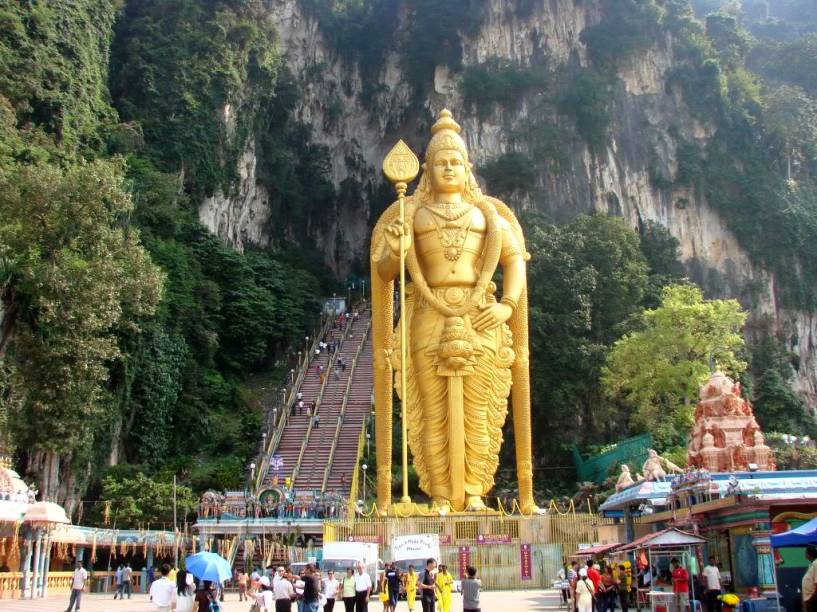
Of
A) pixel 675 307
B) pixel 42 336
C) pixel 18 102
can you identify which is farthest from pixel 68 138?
pixel 675 307

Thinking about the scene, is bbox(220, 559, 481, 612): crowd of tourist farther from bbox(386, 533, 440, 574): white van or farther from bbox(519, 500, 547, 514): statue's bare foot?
bbox(519, 500, 547, 514): statue's bare foot

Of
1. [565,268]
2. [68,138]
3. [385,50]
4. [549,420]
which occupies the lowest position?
[549,420]

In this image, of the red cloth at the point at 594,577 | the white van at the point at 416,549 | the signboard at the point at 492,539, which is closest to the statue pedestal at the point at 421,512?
the signboard at the point at 492,539

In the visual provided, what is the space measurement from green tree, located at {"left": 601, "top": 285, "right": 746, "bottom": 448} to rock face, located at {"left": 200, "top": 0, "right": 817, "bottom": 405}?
948 centimetres

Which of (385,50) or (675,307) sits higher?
(385,50)

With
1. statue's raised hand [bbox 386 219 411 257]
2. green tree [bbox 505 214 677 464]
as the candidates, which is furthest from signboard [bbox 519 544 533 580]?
green tree [bbox 505 214 677 464]

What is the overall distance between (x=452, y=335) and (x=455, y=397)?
886 mm

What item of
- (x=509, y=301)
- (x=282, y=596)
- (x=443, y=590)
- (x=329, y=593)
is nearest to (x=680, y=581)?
(x=443, y=590)

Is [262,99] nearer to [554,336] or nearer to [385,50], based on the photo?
[385,50]

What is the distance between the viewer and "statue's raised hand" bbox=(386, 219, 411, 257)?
42.9ft

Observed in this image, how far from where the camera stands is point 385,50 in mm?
39000

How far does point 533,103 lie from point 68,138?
56.5 ft

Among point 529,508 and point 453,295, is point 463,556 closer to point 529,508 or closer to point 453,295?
point 529,508

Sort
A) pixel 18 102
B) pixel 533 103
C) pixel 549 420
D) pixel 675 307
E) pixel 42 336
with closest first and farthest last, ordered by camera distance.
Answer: pixel 42 336, pixel 675 307, pixel 18 102, pixel 549 420, pixel 533 103
